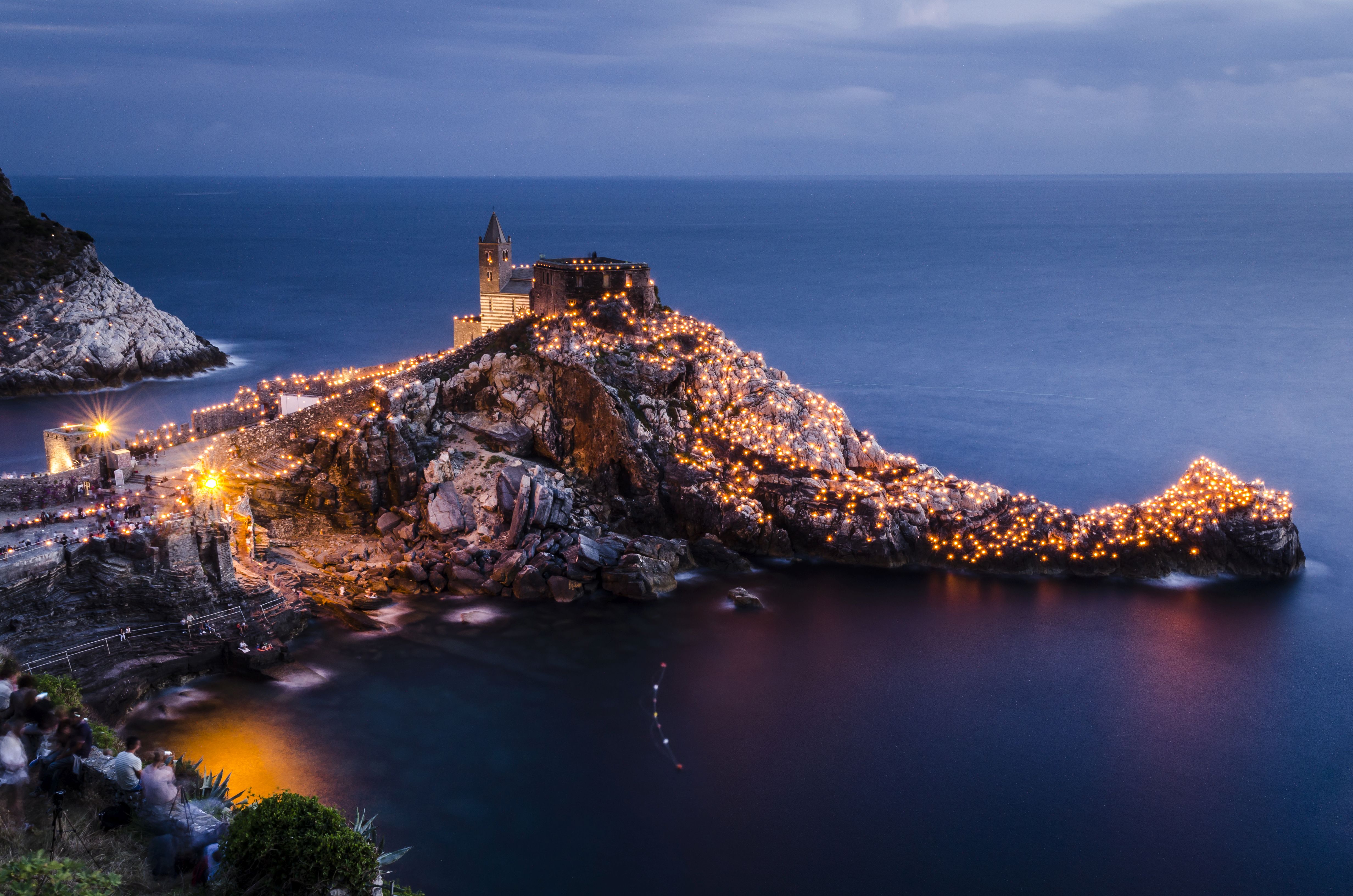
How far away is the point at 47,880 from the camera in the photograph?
10.4 metres

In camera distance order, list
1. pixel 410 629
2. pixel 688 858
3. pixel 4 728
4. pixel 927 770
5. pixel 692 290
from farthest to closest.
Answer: pixel 692 290 < pixel 410 629 < pixel 927 770 < pixel 688 858 < pixel 4 728

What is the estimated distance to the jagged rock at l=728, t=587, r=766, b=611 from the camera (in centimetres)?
3053

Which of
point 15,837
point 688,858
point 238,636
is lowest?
point 688,858

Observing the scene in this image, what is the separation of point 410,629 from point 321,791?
7443mm

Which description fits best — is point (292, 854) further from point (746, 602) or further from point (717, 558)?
point (717, 558)

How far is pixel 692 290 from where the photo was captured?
84.2 metres

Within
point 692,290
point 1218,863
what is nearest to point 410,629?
point 1218,863

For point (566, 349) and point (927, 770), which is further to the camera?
point (566, 349)

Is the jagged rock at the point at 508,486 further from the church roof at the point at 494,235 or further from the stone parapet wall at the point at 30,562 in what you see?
the church roof at the point at 494,235

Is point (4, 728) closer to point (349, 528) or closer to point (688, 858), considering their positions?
point (688, 858)

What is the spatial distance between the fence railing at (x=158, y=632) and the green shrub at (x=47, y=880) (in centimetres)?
1401

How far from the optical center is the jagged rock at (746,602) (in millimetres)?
30531

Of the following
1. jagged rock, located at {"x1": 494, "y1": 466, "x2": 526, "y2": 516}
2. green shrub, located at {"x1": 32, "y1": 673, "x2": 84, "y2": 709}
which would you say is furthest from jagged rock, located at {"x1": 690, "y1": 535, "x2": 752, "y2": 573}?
green shrub, located at {"x1": 32, "y1": 673, "x2": 84, "y2": 709}

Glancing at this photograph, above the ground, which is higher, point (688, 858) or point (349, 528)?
point (349, 528)
